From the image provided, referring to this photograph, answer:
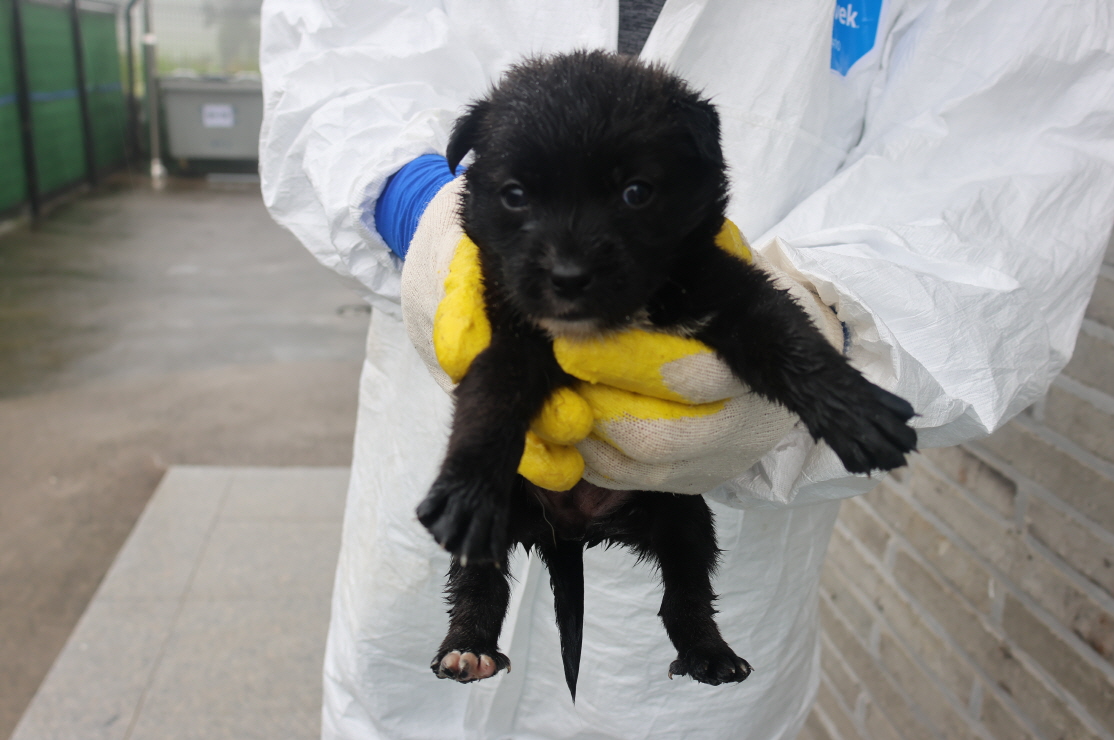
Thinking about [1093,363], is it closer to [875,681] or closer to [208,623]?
[875,681]

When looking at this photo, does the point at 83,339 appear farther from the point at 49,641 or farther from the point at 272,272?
the point at 49,641

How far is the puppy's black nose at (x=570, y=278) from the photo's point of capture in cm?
134

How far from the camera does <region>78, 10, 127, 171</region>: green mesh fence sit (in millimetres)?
13727

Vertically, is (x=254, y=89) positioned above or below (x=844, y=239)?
below

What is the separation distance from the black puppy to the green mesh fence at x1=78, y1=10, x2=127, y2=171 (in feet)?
46.8

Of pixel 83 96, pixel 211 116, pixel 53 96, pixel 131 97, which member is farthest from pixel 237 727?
pixel 131 97

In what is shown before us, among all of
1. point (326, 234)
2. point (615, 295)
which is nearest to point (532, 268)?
point (615, 295)

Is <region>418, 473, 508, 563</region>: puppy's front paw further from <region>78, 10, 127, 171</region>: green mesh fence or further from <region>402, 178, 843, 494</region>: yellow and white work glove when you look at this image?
<region>78, 10, 127, 171</region>: green mesh fence

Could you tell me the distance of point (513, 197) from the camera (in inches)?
57.7

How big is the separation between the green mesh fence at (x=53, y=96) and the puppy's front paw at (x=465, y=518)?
12.0 metres

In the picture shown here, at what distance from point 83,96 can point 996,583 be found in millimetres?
14149

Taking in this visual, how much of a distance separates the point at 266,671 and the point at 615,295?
2973 mm

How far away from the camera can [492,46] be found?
2100 mm

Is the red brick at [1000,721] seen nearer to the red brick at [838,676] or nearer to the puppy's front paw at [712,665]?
the red brick at [838,676]
